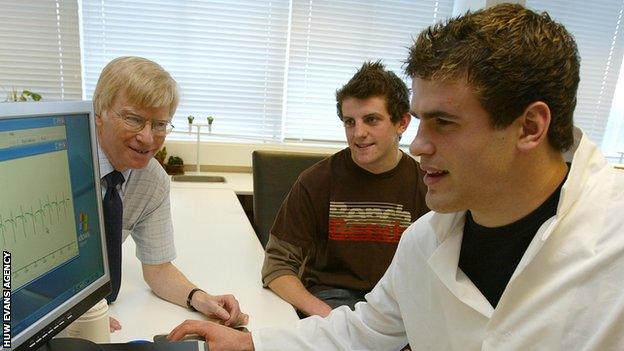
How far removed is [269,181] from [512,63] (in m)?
1.33

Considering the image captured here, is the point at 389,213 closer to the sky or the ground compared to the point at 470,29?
closer to the ground

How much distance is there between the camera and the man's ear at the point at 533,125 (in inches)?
32.0

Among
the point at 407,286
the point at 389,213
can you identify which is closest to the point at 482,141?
the point at 407,286

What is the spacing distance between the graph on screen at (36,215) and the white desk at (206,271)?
0.43 m

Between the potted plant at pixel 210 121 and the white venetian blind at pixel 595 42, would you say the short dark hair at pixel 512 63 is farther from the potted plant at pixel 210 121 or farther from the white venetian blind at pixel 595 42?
the white venetian blind at pixel 595 42

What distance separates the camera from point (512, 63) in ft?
2.60

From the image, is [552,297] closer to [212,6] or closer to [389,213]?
[389,213]

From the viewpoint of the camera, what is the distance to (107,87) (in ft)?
3.68

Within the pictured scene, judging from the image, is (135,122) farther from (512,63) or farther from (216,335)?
(512,63)

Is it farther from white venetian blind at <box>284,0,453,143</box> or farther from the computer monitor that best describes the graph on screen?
white venetian blind at <box>284,0,453,143</box>

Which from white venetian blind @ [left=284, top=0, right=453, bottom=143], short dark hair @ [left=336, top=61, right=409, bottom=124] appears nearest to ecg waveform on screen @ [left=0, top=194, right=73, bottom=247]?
short dark hair @ [left=336, top=61, right=409, bottom=124]

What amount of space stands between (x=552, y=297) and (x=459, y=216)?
29 centimetres

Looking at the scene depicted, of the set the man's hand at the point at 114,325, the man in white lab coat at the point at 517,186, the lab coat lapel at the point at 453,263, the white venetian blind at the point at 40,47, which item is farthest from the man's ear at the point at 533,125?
the white venetian blind at the point at 40,47

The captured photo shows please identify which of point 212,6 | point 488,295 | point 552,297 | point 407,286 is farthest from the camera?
point 212,6
